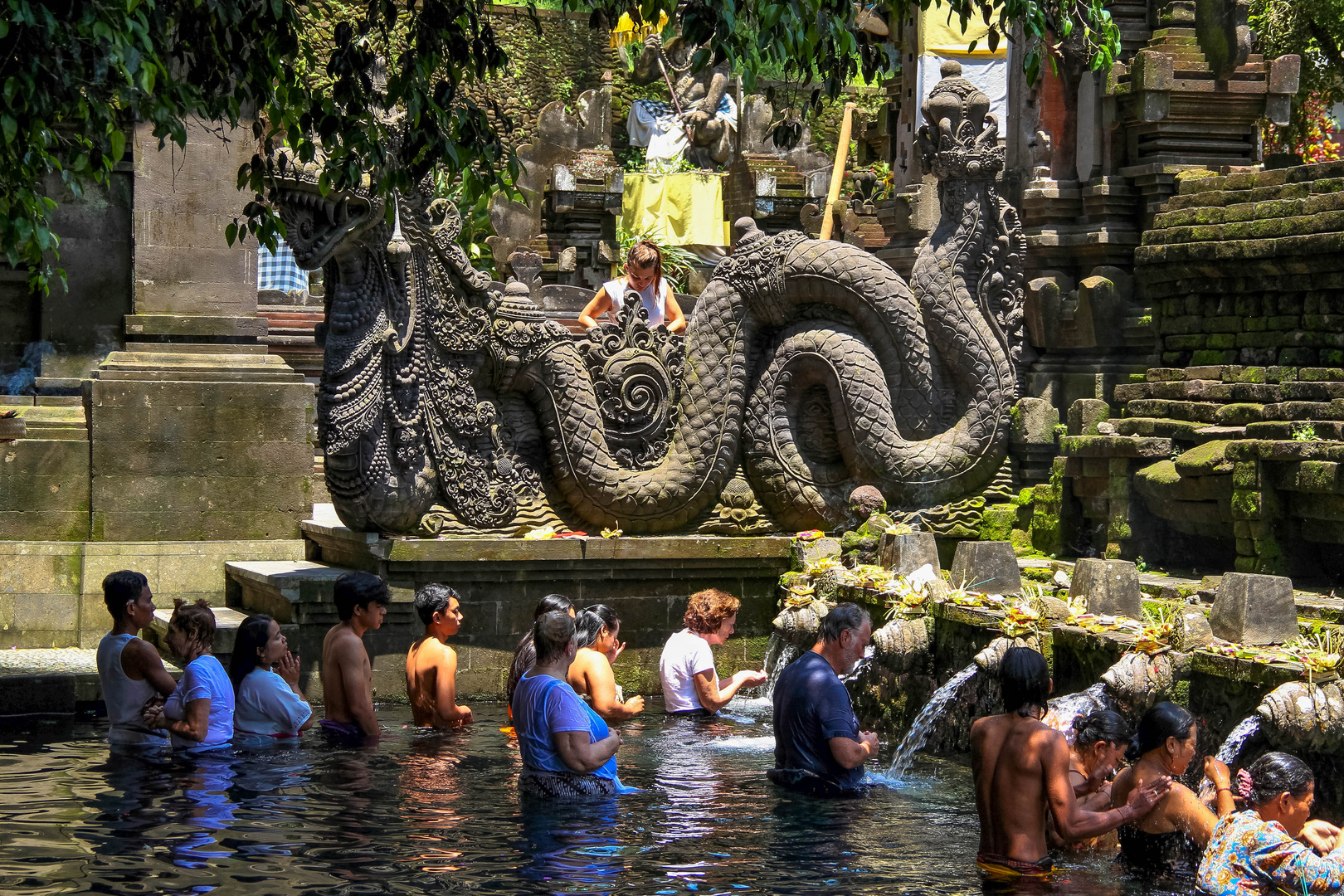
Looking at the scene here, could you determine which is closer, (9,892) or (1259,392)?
(9,892)

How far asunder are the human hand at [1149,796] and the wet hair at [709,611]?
3888 millimetres

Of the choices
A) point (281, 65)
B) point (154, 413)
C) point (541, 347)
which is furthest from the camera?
point (154, 413)

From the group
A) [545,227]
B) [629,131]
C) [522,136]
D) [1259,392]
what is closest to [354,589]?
[1259,392]

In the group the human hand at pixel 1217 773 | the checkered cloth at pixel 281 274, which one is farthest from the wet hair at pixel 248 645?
the checkered cloth at pixel 281 274

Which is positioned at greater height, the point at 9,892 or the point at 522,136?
the point at 522,136

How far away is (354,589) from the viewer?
8703 mm

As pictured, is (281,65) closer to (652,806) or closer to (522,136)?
(652,806)

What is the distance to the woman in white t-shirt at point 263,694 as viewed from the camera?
8531 millimetres

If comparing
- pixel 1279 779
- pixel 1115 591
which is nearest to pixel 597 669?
pixel 1115 591

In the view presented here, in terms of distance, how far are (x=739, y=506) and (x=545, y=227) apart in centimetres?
1479

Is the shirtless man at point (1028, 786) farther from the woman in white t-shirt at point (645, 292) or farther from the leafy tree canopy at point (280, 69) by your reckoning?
the woman in white t-shirt at point (645, 292)

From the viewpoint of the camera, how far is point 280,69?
7711 mm

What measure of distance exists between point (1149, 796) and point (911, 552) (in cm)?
461

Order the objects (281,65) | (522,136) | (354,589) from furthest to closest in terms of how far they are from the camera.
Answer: (522,136) → (354,589) → (281,65)
